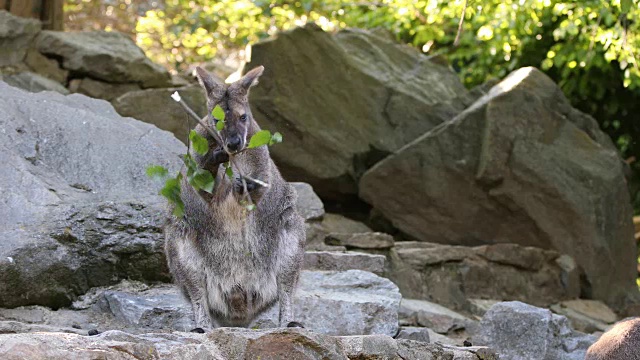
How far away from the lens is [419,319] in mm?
9875

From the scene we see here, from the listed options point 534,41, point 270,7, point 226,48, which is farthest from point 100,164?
point 226,48

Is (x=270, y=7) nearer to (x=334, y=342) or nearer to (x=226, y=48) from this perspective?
(x=226, y=48)

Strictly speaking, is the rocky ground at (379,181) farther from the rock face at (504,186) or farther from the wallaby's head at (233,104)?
the wallaby's head at (233,104)

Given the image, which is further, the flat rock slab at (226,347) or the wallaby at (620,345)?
the wallaby at (620,345)

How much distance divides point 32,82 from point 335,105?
3.65 metres

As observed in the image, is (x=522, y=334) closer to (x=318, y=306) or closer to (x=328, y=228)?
(x=318, y=306)

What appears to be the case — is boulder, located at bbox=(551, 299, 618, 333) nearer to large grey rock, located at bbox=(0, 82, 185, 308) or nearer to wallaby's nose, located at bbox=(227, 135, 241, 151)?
large grey rock, located at bbox=(0, 82, 185, 308)

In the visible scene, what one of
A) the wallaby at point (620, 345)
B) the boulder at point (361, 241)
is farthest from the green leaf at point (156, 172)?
the boulder at point (361, 241)

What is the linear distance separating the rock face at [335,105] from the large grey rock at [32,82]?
2.32 metres

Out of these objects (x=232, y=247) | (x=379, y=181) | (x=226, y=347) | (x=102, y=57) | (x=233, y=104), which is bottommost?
(x=379, y=181)

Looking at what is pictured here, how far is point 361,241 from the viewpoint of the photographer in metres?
10.9

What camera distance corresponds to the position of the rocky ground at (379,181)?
27.6 ft

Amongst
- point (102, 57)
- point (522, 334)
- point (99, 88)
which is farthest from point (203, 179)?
point (99, 88)

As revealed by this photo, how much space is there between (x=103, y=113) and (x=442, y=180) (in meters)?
4.36
